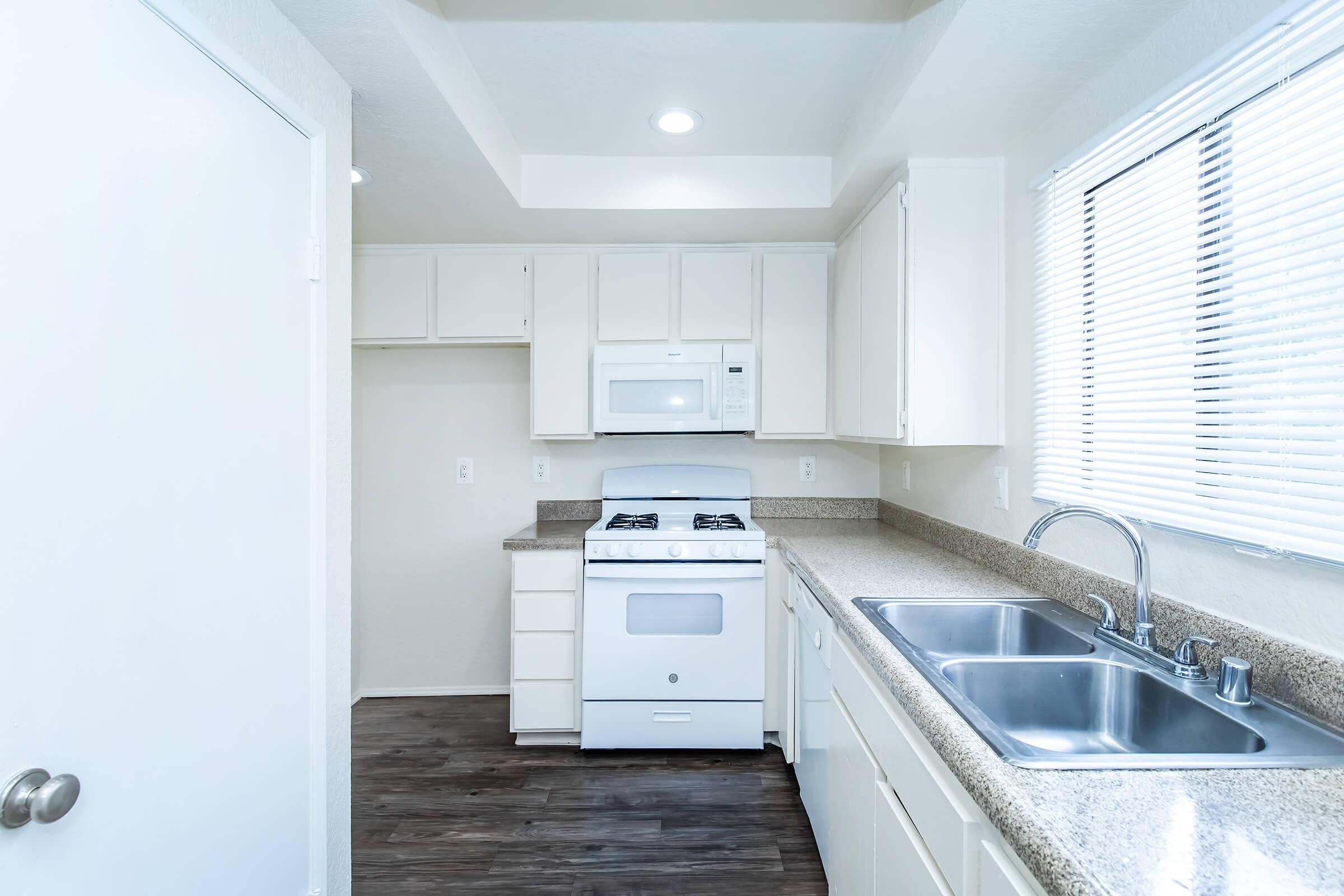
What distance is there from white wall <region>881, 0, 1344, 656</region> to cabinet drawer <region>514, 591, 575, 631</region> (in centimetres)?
153

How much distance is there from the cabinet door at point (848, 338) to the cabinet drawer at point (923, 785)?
49.0 inches

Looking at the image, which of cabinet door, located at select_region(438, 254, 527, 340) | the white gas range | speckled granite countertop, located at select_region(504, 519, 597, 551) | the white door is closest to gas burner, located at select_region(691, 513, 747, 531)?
the white gas range

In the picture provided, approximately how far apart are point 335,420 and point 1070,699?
5.46 ft

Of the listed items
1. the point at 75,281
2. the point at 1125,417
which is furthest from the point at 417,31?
the point at 1125,417

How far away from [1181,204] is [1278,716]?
0.94m

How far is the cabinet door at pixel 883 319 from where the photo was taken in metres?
1.88

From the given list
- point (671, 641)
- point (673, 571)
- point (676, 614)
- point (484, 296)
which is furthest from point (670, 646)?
point (484, 296)

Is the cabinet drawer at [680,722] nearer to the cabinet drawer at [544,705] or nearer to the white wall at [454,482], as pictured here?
the cabinet drawer at [544,705]

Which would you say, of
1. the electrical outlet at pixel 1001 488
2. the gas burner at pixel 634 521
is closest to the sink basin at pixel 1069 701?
the electrical outlet at pixel 1001 488

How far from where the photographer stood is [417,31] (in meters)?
1.34

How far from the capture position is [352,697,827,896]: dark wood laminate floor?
1.73 m

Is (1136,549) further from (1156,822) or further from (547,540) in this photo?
(547,540)

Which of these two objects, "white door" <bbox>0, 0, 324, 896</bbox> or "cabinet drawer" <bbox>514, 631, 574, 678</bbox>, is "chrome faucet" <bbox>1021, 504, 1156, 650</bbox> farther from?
"cabinet drawer" <bbox>514, 631, 574, 678</bbox>

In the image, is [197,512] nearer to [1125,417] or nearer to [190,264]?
[190,264]
